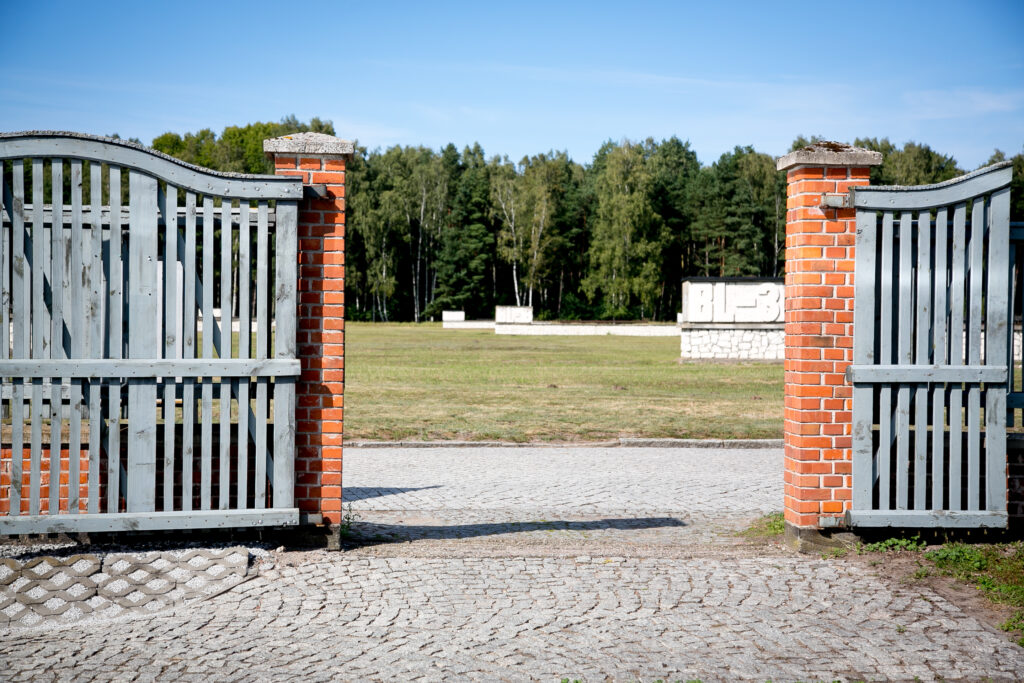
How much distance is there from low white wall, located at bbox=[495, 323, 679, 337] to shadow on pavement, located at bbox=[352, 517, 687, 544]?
141 feet

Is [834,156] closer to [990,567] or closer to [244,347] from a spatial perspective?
[990,567]

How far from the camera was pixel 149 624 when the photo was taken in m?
4.73

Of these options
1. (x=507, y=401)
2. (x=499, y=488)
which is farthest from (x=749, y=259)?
(x=499, y=488)

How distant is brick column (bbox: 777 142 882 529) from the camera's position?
6.10 meters

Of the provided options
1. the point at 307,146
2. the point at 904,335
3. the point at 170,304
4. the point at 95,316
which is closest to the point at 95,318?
the point at 95,316

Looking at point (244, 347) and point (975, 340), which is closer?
point (244, 347)

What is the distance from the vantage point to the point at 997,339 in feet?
20.1

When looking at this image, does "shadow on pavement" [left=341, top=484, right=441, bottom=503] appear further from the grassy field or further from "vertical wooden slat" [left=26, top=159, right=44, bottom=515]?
the grassy field

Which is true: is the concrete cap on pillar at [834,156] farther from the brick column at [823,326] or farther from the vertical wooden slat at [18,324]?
the vertical wooden slat at [18,324]

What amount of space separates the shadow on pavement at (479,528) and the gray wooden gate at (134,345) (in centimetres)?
106

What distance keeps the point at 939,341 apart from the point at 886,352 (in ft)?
1.23

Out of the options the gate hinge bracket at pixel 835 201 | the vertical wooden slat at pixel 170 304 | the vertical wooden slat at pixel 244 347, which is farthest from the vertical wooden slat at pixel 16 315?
the gate hinge bracket at pixel 835 201

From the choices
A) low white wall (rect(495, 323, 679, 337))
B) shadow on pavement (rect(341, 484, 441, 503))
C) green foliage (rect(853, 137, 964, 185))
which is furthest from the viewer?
green foliage (rect(853, 137, 964, 185))

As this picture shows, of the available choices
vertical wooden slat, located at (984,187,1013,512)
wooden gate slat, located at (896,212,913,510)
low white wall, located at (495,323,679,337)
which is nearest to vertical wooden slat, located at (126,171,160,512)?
wooden gate slat, located at (896,212,913,510)
